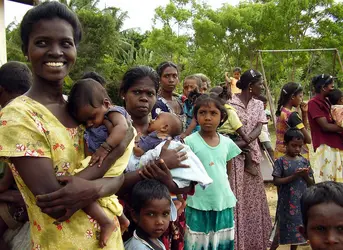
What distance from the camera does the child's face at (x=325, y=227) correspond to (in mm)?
1728

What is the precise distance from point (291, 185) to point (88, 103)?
3193 mm

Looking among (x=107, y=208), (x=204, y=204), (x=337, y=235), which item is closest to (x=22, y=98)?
(x=107, y=208)

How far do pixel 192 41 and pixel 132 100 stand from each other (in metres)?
17.5

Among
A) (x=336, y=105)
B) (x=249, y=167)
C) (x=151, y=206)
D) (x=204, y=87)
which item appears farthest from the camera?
(x=204, y=87)

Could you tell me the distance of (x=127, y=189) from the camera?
2.24m

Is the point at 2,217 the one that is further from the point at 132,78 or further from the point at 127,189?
the point at 132,78

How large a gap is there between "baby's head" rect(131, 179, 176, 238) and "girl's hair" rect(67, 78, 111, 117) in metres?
0.58

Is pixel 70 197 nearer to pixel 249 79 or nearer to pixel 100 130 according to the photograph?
pixel 100 130

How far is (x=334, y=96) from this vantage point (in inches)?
196

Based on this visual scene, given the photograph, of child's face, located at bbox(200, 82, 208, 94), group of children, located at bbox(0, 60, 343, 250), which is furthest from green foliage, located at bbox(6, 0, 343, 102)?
group of children, located at bbox(0, 60, 343, 250)

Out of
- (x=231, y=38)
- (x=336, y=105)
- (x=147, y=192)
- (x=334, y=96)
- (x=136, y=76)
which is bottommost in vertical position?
(x=147, y=192)

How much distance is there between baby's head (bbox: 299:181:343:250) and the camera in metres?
1.74

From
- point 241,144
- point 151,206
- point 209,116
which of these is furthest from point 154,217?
point 241,144

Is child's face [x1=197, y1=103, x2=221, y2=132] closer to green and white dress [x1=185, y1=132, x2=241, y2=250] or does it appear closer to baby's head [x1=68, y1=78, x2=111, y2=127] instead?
green and white dress [x1=185, y1=132, x2=241, y2=250]
